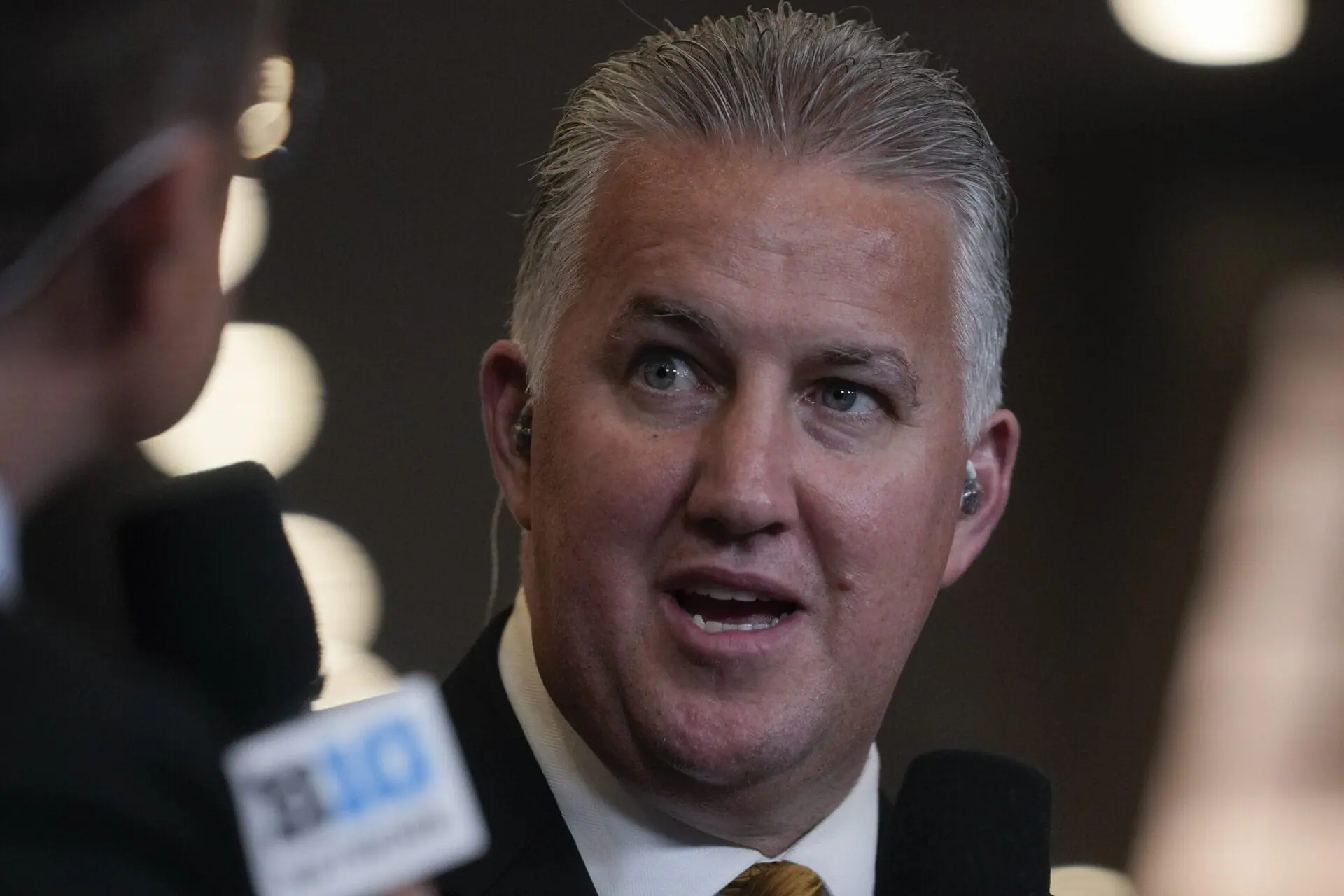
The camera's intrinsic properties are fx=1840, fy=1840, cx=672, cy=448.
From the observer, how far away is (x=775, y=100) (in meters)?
1.58

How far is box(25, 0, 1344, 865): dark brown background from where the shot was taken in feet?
6.94

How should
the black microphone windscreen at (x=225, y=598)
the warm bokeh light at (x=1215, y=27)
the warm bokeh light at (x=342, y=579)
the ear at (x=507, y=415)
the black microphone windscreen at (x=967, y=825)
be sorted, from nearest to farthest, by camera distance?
the black microphone windscreen at (x=225, y=598) < the black microphone windscreen at (x=967, y=825) < the ear at (x=507, y=415) < the warm bokeh light at (x=342, y=579) < the warm bokeh light at (x=1215, y=27)

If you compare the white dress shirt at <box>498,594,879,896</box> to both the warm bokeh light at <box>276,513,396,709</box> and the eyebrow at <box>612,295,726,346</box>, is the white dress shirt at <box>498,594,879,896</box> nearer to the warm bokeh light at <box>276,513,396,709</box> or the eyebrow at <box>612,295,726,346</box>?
the eyebrow at <box>612,295,726,346</box>

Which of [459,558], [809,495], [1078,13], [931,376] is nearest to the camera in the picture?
[809,495]

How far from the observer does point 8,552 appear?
2.35 ft

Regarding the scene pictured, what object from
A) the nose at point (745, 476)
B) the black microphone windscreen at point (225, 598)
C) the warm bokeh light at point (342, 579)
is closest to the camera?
the black microphone windscreen at point (225, 598)

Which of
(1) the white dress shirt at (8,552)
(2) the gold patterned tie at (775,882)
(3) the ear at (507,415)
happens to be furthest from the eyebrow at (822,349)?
(1) the white dress shirt at (8,552)

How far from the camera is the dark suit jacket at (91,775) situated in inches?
25.8

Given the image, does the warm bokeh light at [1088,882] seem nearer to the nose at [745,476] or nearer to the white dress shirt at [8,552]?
the nose at [745,476]

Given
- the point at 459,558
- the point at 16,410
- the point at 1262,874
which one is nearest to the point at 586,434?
the point at 459,558

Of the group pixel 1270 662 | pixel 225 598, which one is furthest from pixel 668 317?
pixel 1270 662

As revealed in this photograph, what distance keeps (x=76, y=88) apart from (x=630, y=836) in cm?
94

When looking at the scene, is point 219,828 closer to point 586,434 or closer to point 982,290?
point 586,434

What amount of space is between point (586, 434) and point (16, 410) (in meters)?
0.82
